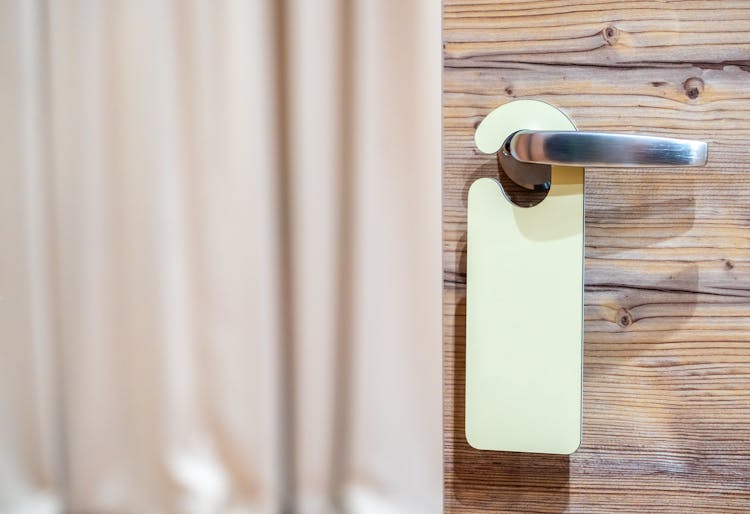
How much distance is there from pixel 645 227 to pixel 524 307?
8 cm

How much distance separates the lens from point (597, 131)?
1.09ft

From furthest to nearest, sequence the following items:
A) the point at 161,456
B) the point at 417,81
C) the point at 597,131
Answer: the point at 161,456 → the point at 417,81 → the point at 597,131

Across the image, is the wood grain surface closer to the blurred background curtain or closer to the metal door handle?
the metal door handle

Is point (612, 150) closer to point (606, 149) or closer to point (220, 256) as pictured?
point (606, 149)

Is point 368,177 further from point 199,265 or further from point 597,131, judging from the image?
point 597,131

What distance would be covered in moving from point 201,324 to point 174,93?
0.48 metres

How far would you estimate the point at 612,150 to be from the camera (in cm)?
30

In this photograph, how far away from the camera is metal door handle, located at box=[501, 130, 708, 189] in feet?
1.00

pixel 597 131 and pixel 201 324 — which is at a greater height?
pixel 597 131

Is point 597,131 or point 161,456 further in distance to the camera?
point 161,456

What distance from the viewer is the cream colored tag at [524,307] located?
33cm

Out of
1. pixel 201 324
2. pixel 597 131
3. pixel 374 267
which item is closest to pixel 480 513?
pixel 597 131

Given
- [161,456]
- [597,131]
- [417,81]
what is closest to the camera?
[597,131]

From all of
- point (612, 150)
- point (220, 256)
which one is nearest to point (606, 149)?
point (612, 150)
